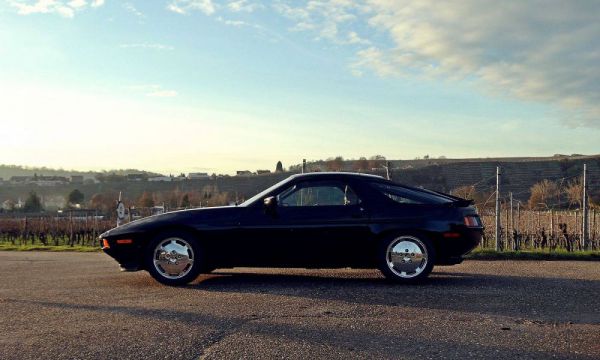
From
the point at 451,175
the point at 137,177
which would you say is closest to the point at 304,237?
the point at 451,175

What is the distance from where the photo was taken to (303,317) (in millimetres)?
5148

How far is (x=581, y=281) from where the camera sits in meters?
7.36

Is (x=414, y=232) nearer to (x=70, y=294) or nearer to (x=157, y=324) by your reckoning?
(x=157, y=324)

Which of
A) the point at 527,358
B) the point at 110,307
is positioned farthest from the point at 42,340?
the point at 527,358

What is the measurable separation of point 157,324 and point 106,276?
3.67m

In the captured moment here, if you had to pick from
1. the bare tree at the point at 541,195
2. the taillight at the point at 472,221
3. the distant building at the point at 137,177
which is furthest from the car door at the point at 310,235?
the distant building at the point at 137,177

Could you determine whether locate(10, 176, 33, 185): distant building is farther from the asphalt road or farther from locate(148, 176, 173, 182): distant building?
the asphalt road

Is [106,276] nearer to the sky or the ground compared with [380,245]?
nearer to the ground

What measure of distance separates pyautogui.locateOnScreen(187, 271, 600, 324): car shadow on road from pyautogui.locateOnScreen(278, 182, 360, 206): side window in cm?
99

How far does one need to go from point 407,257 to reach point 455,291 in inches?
30.9

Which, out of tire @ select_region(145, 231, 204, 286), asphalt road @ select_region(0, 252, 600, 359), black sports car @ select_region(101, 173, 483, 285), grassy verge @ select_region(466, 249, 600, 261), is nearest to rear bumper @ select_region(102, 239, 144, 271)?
black sports car @ select_region(101, 173, 483, 285)

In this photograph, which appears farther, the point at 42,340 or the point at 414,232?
the point at 414,232

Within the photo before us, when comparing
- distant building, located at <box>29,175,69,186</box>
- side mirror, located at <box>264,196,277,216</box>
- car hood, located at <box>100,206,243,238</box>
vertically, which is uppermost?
distant building, located at <box>29,175,69,186</box>

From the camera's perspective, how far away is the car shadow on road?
554 cm
